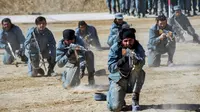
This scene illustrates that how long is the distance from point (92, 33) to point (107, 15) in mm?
11735

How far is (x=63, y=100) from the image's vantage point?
966 cm

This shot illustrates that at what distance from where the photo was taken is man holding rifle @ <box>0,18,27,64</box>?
1421cm

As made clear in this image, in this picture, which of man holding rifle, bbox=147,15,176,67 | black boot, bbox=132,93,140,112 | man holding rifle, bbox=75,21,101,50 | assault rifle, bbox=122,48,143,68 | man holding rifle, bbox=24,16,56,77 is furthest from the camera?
man holding rifle, bbox=75,21,101,50

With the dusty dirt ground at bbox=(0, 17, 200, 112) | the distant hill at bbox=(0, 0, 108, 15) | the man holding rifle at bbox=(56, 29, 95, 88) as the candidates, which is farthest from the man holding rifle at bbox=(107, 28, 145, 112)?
the distant hill at bbox=(0, 0, 108, 15)

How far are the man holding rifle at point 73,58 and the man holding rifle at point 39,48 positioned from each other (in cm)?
158

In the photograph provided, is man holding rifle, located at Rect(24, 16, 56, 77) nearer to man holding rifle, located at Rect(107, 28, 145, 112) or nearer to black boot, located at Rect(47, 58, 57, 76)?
black boot, located at Rect(47, 58, 57, 76)

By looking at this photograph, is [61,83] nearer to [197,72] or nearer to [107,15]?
[197,72]

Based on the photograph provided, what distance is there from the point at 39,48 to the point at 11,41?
230 cm

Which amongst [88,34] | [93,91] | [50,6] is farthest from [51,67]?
[50,6]

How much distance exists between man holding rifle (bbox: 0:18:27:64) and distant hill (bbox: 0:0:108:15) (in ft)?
55.5

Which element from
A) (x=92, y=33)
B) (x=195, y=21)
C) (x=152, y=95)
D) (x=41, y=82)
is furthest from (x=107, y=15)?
(x=152, y=95)

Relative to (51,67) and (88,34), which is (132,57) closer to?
(51,67)

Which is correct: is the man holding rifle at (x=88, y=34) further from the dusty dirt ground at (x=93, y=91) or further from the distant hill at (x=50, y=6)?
the distant hill at (x=50, y=6)

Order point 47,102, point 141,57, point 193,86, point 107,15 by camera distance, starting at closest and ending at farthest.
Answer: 1. point 141,57
2. point 47,102
3. point 193,86
4. point 107,15
